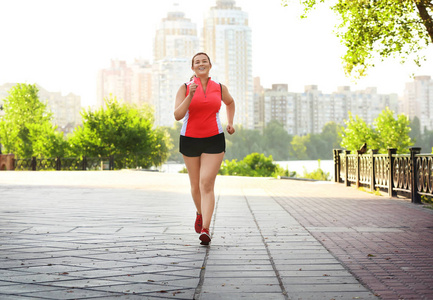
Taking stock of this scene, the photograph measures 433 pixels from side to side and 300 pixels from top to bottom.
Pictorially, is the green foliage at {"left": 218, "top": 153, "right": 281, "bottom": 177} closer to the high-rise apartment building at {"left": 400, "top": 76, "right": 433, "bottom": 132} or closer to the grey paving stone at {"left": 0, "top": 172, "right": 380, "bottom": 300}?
the grey paving stone at {"left": 0, "top": 172, "right": 380, "bottom": 300}

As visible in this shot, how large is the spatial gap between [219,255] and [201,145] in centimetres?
128

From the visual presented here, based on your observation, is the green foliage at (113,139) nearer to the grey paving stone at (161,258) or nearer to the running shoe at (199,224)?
the grey paving stone at (161,258)

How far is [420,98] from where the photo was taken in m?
191

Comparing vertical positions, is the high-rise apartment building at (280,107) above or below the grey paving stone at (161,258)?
above

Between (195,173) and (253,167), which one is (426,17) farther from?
(253,167)

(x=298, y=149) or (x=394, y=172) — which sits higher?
(x=298, y=149)

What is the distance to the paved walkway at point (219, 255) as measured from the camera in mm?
3762

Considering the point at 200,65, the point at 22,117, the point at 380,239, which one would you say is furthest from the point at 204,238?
the point at 22,117

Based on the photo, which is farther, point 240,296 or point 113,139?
point 113,139

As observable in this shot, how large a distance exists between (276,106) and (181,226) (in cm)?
17997

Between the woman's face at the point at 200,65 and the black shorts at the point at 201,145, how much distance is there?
2.15 feet

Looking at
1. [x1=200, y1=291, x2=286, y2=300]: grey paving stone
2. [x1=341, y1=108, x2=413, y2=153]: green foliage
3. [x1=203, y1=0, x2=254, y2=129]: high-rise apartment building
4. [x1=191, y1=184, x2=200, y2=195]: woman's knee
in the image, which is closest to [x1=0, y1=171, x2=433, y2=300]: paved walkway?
[x1=200, y1=291, x2=286, y2=300]: grey paving stone

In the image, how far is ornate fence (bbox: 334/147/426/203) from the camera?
420 inches

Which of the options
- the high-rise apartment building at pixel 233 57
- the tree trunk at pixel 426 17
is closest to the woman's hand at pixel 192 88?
the tree trunk at pixel 426 17
